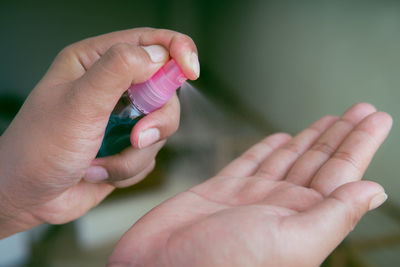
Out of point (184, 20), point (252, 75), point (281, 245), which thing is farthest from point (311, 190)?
point (184, 20)

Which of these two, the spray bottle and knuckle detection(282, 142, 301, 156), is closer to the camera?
the spray bottle

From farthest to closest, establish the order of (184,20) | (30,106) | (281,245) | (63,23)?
(184,20), (63,23), (30,106), (281,245)

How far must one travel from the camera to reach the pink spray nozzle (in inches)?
17.1

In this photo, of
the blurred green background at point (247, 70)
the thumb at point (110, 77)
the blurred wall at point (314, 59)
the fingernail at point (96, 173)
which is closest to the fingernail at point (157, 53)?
the thumb at point (110, 77)

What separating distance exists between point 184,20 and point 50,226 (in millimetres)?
775

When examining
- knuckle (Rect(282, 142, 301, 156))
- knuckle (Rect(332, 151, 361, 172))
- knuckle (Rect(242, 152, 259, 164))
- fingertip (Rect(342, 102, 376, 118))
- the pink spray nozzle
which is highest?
the pink spray nozzle

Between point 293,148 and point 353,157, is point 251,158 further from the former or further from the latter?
point 353,157

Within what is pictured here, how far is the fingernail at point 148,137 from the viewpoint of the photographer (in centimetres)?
52

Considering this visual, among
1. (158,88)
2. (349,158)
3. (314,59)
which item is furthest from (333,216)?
(314,59)

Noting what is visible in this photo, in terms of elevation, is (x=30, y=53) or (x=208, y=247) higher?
(x=30, y=53)

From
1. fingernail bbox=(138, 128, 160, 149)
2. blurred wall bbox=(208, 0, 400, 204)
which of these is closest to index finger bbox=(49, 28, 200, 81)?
fingernail bbox=(138, 128, 160, 149)

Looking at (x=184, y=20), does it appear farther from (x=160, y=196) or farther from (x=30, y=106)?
(x=30, y=106)

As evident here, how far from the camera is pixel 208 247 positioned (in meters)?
0.39

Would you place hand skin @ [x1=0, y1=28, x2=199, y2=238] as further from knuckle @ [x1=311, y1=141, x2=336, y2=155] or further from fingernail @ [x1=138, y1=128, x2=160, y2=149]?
knuckle @ [x1=311, y1=141, x2=336, y2=155]
